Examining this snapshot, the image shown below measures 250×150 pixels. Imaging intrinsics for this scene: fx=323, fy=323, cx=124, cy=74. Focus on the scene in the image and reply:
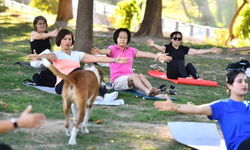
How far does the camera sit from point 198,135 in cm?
476

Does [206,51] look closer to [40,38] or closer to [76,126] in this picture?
[40,38]

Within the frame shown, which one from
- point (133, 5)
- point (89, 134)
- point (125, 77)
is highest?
point (133, 5)

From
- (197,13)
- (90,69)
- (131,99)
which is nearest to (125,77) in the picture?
(131,99)

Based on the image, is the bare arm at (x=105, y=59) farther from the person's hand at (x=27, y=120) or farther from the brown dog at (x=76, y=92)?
the person's hand at (x=27, y=120)

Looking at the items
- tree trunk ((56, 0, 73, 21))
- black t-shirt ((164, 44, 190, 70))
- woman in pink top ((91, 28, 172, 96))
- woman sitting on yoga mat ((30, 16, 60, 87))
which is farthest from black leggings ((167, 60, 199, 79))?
tree trunk ((56, 0, 73, 21))

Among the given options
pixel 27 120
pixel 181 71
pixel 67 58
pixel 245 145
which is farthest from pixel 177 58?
pixel 27 120

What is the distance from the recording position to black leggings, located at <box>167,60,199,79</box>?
30.9 ft

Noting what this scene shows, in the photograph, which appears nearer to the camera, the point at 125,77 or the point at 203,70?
the point at 125,77

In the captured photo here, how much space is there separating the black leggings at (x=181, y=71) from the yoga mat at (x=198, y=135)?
4403mm

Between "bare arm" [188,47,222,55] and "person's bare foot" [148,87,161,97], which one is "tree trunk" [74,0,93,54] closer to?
"bare arm" [188,47,222,55]

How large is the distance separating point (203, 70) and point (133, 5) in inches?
405

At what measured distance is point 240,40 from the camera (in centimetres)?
1969

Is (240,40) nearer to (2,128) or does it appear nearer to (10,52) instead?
(10,52)

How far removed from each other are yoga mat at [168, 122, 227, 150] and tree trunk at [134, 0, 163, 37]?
1293cm
